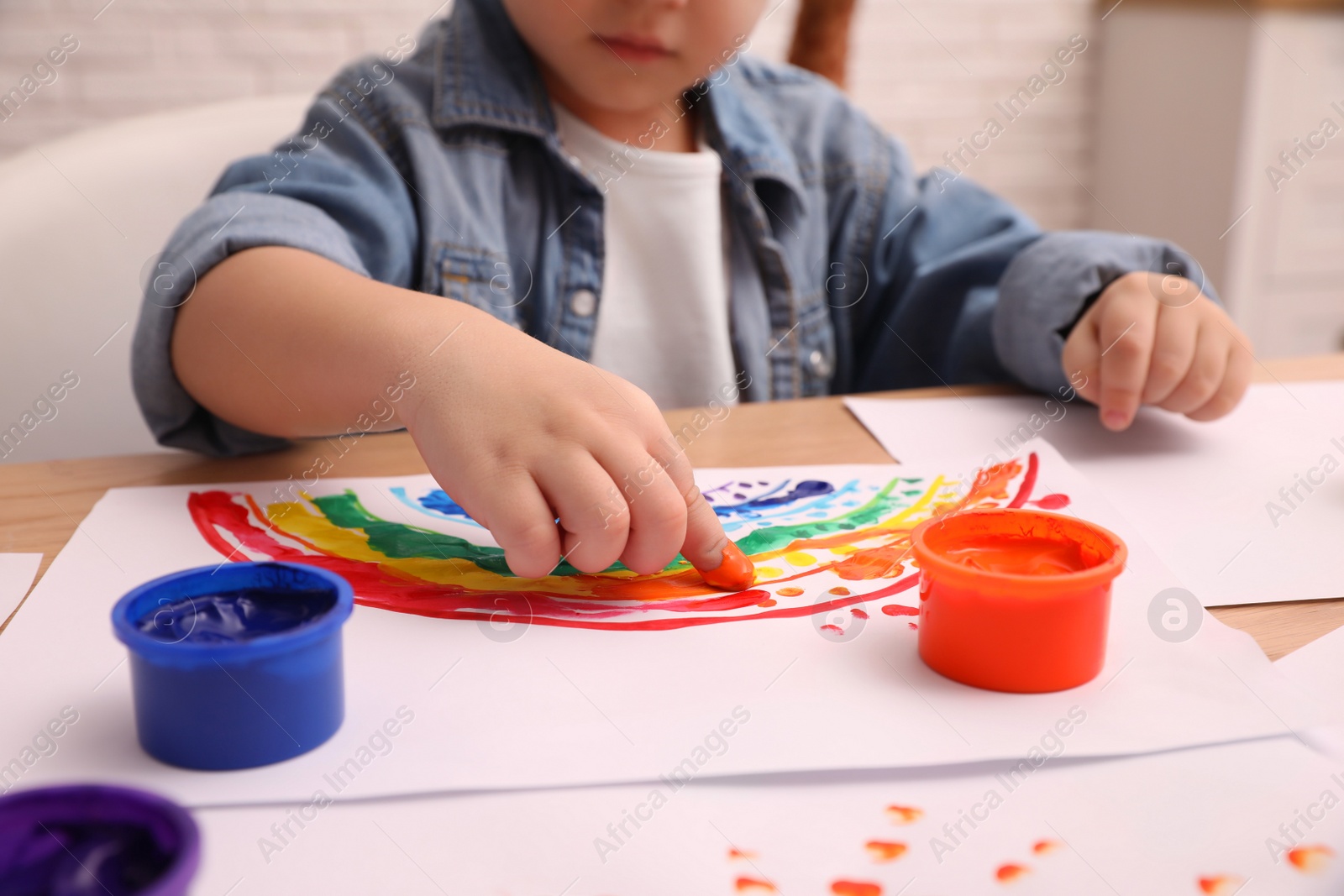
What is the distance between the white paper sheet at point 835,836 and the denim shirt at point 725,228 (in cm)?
36

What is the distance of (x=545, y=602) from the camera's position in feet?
1.38

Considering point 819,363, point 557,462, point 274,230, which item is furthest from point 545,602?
point 819,363

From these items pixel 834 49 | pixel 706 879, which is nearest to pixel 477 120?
pixel 834 49

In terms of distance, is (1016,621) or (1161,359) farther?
(1161,359)

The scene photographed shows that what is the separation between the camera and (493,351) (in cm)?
44

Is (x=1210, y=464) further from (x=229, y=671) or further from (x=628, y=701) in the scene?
(x=229, y=671)

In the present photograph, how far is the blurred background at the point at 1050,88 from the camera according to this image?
1.78 m

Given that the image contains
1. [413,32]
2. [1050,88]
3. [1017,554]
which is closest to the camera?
[1017,554]

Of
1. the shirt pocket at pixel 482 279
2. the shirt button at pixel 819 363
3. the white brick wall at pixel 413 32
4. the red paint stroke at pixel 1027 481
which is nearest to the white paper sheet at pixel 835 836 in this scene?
the red paint stroke at pixel 1027 481

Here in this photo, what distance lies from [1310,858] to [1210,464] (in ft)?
1.13

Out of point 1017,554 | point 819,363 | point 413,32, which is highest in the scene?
point 413,32

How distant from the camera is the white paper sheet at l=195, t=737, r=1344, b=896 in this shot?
0.87 feet

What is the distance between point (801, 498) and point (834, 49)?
0.71 m

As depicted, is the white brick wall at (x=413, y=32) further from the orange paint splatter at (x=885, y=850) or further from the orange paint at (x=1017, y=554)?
the orange paint splatter at (x=885, y=850)
